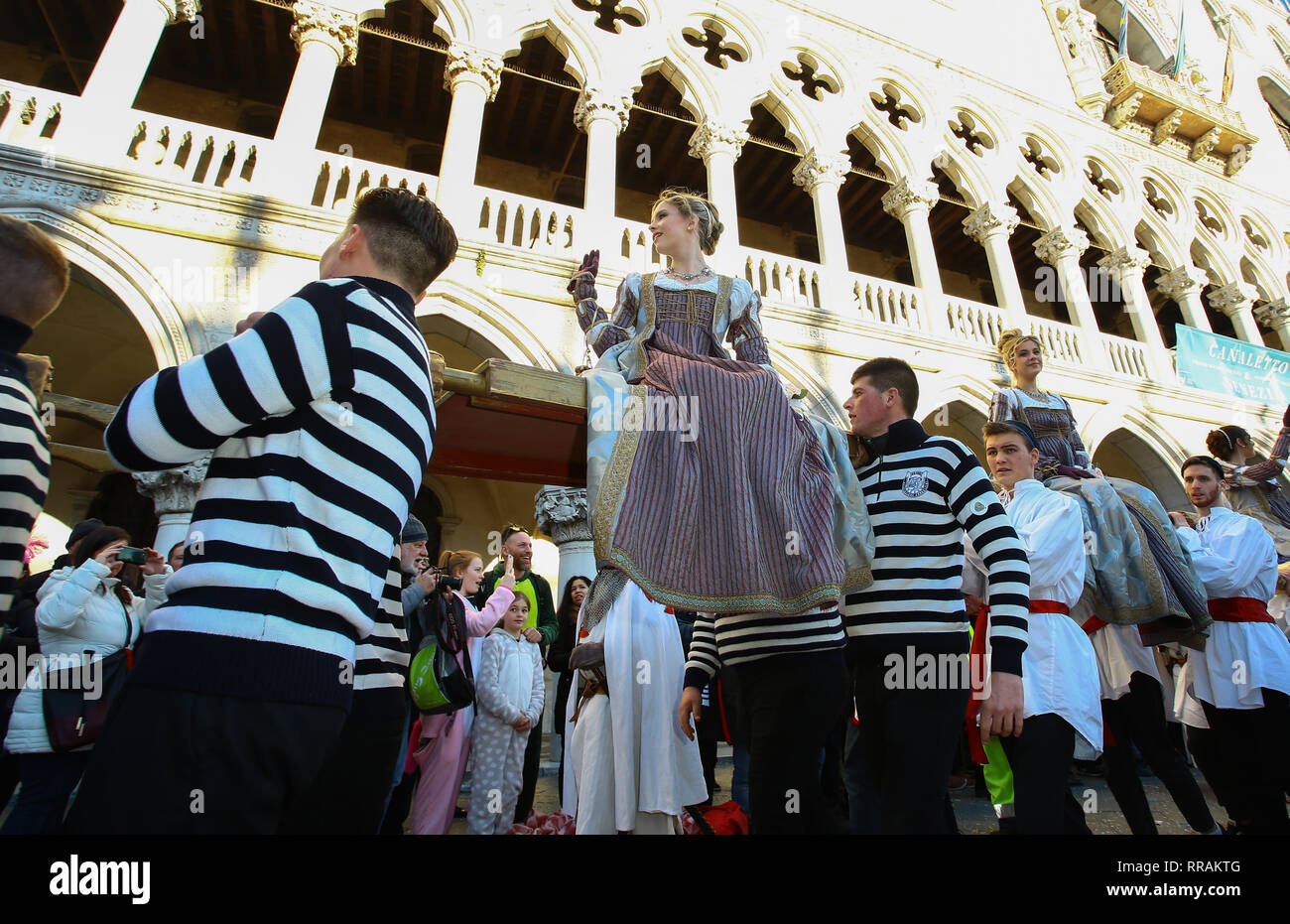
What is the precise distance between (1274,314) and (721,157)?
11535 millimetres

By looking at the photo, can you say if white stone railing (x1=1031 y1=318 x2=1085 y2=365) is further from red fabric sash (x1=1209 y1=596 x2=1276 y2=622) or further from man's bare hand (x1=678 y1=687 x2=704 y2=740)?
man's bare hand (x1=678 y1=687 x2=704 y2=740)

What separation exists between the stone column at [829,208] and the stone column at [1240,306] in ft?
26.4

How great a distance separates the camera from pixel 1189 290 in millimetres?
12180

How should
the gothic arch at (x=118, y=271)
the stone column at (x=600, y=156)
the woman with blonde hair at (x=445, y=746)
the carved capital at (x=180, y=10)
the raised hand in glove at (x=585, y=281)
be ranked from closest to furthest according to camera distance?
the raised hand in glove at (x=585, y=281) < the woman with blonde hair at (x=445, y=746) < the gothic arch at (x=118, y=271) < the carved capital at (x=180, y=10) < the stone column at (x=600, y=156)

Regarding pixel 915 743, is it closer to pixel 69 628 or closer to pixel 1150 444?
pixel 69 628

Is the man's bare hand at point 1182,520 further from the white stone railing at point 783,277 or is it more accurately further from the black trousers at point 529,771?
the white stone railing at point 783,277

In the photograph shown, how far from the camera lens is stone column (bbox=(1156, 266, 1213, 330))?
1204 centimetres

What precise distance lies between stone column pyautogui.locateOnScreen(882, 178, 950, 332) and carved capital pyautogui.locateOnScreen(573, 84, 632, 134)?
4.29m

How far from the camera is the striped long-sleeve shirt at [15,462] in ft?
4.59

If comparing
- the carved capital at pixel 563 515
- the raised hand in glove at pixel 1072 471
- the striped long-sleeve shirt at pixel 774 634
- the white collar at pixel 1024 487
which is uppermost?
the carved capital at pixel 563 515

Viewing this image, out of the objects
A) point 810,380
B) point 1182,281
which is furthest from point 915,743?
point 1182,281

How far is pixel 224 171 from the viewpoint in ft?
25.5

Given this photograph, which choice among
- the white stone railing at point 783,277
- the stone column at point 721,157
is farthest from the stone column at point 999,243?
the stone column at point 721,157
